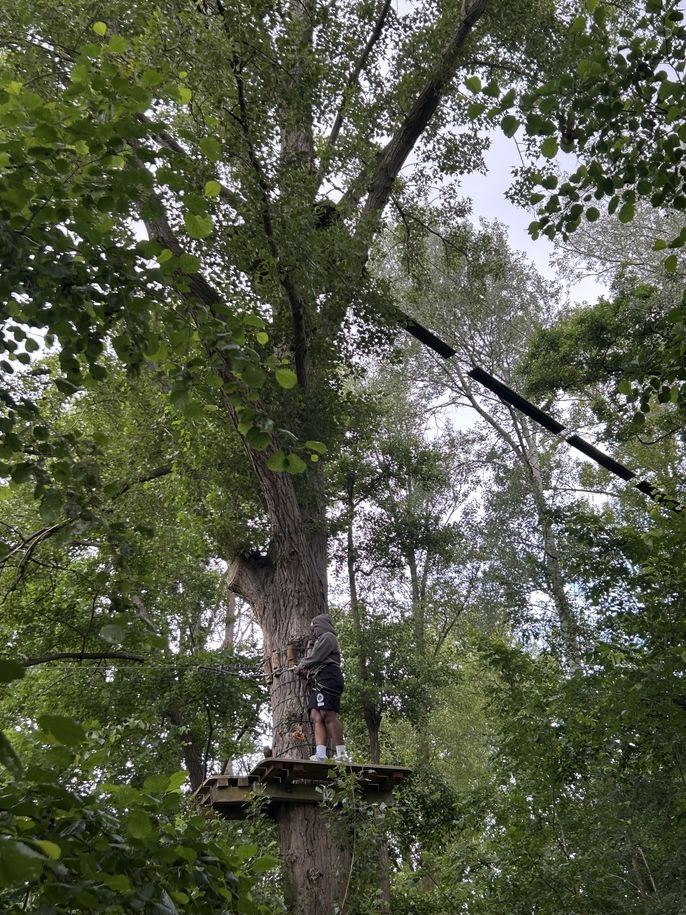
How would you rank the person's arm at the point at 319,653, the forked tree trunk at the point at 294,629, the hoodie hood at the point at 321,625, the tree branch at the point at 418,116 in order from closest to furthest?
the forked tree trunk at the point at 294,629 < the person's arm at the point at 319,653 < the hoodie hood at the point at 321,625 < the tree branch at the point at 418,116

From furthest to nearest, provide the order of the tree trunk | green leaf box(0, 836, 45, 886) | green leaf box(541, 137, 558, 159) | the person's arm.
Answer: the tree trunk < the person's arm < green leaf box(541, 137, 558, 159) < green leaf box(0, 836, 45, 886)

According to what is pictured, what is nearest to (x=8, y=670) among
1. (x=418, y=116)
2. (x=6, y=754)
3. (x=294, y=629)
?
(x=6, y=754)

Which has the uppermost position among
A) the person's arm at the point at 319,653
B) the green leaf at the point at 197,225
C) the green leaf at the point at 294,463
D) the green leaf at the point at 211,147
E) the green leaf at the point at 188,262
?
the person's arm at the point at 319,653

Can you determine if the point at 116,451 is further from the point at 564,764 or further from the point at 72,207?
the point at 72,207

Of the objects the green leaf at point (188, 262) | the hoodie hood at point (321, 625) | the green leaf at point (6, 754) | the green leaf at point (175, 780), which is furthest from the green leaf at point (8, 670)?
the hoodie hood at point (321, 625)

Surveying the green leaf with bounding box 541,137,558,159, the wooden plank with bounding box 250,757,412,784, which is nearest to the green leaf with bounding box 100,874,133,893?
the green leaf with bounding box 541,137,558,159

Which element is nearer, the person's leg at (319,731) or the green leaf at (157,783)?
the green leaf at (157,783)

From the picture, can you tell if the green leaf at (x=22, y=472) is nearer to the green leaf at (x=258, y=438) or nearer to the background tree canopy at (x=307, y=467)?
the background tree canopy at (x=307, y=467)

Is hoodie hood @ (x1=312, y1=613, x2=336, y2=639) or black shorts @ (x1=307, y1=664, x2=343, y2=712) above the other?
hoodie hood @ (x1=312, y1=613, x2=336, y2=639)

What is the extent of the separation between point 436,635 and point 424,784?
277 inches

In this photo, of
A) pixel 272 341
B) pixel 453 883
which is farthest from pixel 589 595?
pixel 272 341

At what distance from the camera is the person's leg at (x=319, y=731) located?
5.37 m

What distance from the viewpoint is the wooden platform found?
4828 millimetres

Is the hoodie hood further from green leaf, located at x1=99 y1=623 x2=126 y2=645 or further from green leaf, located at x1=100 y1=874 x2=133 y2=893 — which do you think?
green leaf, located at x1=100 y1=874 x2=133 y2=893
